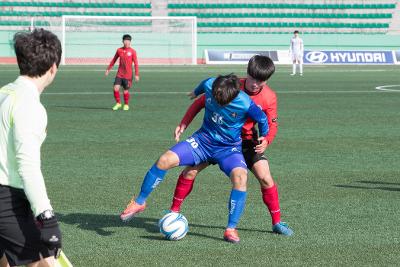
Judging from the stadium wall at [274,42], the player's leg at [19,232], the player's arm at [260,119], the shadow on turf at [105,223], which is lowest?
the shadow on turf at [105,223]

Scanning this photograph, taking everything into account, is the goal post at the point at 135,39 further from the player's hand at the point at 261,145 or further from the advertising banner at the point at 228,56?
the player's hand at the point at 261,145

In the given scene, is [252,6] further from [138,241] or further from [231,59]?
[138,241]

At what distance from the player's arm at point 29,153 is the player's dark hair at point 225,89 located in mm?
3234

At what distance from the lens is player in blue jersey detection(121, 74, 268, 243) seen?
7.55 m

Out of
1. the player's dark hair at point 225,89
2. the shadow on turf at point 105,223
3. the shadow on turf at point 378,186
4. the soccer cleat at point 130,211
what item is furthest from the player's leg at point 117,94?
the player's dark hair at point 225,89

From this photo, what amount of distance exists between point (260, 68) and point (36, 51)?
134 inches

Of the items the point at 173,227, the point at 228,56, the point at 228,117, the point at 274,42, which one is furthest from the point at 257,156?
the point at 274,42

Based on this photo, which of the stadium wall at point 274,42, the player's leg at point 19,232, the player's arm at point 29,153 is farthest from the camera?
the stadium wall at point 274,42

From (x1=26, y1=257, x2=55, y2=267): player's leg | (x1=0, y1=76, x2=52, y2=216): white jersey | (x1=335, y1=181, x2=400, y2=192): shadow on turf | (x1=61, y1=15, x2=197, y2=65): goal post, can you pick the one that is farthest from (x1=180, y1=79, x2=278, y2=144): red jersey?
(x1=61, y1=15, x2=197, y2=65): goal post

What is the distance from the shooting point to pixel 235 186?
757 cm

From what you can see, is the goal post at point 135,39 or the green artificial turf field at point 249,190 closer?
the green artificial turf field at point 249,190

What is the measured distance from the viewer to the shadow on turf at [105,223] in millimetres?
8055

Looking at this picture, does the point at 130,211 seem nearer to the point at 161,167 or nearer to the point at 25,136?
the point at 161,167

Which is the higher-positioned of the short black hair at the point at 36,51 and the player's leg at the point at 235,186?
the short black hair at the point at 36,51
